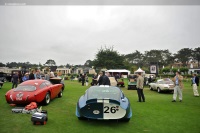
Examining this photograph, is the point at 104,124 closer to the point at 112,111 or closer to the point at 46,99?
the point at 112,111

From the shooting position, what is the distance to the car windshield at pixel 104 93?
6044 millimetres

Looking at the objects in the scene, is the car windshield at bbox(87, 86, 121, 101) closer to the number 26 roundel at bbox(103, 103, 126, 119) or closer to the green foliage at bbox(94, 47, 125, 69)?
the number 26 roundel at bbox(103, 103, 126, 119)

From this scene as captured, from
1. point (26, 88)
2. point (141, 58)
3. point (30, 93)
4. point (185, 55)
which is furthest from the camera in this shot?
point (141, 58)

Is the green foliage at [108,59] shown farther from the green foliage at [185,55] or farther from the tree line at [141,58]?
the green foliage at [185,55]

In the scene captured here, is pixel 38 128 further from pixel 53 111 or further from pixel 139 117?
pixel 139 117

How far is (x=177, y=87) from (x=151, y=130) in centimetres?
640

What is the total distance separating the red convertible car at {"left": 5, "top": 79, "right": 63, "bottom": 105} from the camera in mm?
7977

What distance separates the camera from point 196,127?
5.79 meters

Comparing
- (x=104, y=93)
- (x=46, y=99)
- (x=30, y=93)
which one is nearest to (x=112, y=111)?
(x=104, y=93)

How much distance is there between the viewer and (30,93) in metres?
8.19

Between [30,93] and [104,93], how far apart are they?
3719 millimetres

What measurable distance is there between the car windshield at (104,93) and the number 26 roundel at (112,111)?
0.40m

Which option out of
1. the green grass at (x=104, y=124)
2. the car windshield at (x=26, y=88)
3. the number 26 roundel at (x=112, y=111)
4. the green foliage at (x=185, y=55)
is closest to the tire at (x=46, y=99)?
the car windshield at (x=26, y=88)

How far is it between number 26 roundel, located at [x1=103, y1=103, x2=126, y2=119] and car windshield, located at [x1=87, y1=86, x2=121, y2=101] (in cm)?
40
